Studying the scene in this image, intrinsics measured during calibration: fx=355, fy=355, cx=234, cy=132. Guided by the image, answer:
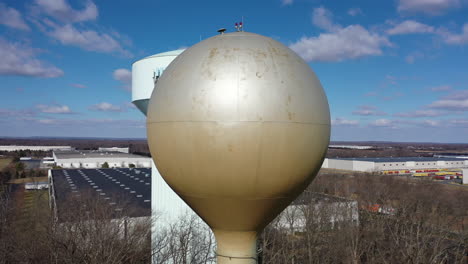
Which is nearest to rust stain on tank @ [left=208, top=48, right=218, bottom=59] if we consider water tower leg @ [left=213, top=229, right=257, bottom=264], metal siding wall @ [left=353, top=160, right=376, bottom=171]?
water tower leg @ [left=213, top=229, right=257, bottom=264]

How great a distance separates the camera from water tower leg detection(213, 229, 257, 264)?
6.17 m

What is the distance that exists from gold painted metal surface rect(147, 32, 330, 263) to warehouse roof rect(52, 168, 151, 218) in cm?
1560

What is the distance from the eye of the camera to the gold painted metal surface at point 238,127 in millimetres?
4984

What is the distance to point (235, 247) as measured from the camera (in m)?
6.22

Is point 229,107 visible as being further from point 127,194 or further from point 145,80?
point 127,194

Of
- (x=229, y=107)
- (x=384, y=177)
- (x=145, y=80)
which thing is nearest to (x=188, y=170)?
(x=229, y=107)

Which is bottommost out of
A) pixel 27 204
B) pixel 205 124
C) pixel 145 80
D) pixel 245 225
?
pixel 27 204

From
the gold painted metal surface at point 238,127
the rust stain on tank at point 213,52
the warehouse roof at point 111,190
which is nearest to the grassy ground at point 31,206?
the warehouse roof at point 111,190

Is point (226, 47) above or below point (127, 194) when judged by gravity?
above

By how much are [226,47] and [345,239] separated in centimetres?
1743

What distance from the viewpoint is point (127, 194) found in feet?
86.4

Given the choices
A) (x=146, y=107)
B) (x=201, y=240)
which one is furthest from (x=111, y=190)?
(x=146, y=107)

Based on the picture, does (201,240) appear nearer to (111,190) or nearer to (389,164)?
(111,190)

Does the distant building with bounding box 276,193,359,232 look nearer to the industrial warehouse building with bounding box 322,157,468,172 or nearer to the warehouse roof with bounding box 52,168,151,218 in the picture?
the warehouse roof with bounding box 52,168,151,218
